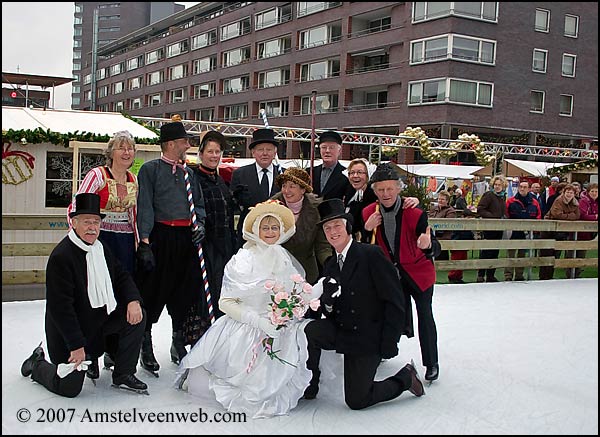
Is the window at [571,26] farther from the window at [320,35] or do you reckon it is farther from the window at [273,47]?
the window at [273,47]

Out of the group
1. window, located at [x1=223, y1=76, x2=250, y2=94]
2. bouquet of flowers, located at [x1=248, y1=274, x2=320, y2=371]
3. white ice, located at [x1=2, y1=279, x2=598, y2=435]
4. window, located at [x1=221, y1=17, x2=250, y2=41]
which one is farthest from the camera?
window, located at [x1=223, y1=76, x2=250, y2=94]

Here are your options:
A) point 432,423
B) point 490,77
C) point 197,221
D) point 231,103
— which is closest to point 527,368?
point 432,423

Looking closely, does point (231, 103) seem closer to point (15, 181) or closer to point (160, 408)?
point (15, 181)

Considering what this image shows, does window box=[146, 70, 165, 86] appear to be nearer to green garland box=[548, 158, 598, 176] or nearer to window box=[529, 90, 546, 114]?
window box=[529, 90, 546, 114]

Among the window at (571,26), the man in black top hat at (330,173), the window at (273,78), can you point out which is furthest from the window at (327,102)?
the man in black top hat at (330,173)

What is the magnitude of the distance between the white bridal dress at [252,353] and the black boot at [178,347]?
0.58 m

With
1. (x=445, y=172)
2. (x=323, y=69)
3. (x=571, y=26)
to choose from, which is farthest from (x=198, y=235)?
(x=323, y=69)

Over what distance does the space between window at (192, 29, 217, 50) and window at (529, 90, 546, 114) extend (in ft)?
66.8

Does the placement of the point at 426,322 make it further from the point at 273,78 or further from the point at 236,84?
the point at 236,84

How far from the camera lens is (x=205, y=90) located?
40.9 meters

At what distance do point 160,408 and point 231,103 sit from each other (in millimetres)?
35953

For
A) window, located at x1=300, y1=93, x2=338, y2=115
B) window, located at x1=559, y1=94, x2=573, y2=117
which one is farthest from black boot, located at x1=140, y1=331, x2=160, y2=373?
window, located at x1=559, y1=94, x2=573, y2=117

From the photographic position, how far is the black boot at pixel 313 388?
362 cm

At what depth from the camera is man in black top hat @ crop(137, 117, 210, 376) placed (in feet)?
12.9
